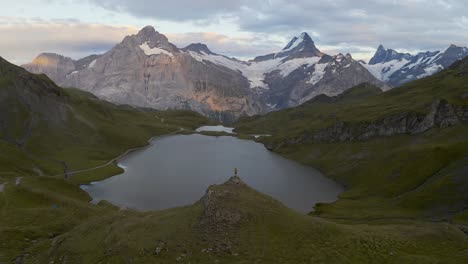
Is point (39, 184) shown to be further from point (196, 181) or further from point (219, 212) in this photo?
point (219, 212)

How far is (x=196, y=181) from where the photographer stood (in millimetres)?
137250

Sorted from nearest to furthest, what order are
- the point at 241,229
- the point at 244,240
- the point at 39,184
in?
the point at 244,240
the point at 241,229
the point at 39,184

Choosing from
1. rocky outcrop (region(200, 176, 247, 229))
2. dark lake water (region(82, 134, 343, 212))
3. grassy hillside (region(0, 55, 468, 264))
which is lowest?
dark lake water (region(82, 134, 343, 212))

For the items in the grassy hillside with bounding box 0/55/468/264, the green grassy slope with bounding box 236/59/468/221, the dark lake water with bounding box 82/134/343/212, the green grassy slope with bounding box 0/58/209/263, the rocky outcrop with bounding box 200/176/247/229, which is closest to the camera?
the grassy hillside with bounding box 0/55/468/264

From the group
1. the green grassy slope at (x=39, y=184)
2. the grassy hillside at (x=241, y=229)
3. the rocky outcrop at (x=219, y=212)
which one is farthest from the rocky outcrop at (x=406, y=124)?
the rocky outcrop at (x=219, y=212)

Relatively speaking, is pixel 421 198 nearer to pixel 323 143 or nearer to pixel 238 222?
pixel 238 222

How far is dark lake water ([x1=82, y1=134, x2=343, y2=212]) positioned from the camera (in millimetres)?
114750

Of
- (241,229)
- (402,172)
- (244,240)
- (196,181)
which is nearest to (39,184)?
(196,181)

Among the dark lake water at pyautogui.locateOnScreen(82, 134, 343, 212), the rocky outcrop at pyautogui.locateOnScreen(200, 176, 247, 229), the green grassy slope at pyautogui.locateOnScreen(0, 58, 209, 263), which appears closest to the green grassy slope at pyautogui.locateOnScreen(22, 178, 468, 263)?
the rocky outcrop at pyautogui.locateOnScreen(200, 176, 247, 229)

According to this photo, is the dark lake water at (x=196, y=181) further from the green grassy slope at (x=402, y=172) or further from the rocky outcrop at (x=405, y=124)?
the rocky outcrop at (x=405, y=124)

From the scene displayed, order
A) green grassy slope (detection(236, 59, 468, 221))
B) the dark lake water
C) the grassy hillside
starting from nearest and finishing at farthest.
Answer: the grassy hillside, green grassy slope (detection(236, 59, 468, 221)), the dark lake water

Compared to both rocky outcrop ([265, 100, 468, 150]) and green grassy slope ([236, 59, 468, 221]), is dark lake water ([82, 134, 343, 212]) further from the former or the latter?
rocky outcrop ([265, 100, 468, 150])

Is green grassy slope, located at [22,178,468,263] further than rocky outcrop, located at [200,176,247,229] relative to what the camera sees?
No

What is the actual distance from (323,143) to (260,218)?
511 ft
